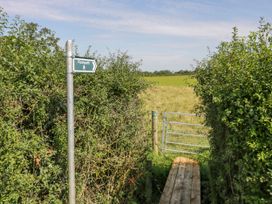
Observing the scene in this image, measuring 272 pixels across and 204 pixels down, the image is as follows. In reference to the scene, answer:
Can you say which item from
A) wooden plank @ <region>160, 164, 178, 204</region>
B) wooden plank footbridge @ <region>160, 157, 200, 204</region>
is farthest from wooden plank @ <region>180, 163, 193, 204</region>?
wooden plank @ <region>160, 164, 178, 204</region>

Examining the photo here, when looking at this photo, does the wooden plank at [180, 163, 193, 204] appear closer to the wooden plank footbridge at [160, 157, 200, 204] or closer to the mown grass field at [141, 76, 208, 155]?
the wooden plank footbridge at [160, 157, 200, 204]

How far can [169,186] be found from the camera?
5348mm

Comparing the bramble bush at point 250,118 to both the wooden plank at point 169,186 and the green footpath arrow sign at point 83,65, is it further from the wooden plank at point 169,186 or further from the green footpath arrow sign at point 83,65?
the wooden plank at point 169,186

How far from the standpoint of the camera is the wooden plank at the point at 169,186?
15.6 feet

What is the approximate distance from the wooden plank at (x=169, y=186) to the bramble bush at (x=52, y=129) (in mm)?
568

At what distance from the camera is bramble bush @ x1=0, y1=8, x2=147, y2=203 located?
10.5ft

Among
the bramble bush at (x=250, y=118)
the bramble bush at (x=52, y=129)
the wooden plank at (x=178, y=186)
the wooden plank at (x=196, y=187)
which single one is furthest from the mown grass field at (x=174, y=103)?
the bramble bush at (x=250, y=118)

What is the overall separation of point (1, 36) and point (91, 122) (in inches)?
60.6

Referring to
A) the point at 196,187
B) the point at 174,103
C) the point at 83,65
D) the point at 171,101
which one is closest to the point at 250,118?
the point at 83,65

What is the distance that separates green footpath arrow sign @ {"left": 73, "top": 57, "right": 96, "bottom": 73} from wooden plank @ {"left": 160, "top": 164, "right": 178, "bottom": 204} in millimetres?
2686

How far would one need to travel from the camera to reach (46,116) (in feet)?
11.7

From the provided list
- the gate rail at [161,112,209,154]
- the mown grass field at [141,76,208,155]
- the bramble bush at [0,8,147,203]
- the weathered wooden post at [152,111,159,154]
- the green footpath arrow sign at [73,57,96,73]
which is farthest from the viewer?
the mown grass field at [141,76,208,155]

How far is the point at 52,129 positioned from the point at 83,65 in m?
1.14

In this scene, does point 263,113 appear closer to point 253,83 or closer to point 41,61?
point 253,83
